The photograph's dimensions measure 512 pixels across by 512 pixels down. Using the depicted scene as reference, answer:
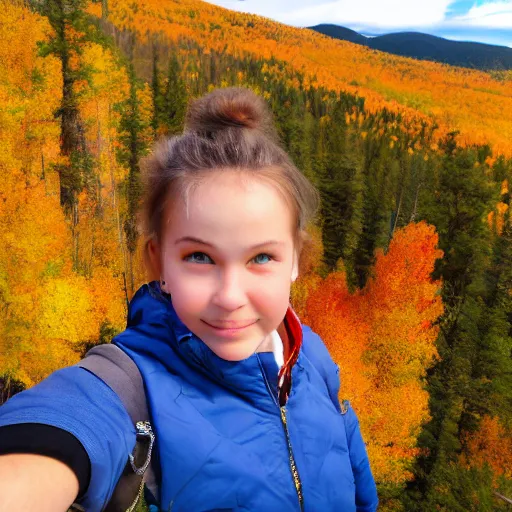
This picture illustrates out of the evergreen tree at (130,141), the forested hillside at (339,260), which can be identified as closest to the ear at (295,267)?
the forested hillside at (339,260)

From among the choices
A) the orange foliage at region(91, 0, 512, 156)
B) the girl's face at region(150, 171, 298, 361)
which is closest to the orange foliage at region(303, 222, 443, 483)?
the girl's face at region(150, 171, 298, 361)

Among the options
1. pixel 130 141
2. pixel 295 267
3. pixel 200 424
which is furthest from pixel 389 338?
pixel 200 424

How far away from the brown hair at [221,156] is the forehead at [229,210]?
37mm

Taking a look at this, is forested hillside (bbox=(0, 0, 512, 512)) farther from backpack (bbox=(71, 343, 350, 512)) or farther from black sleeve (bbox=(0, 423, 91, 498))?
black sleeve (bbox=(0, 423, 91, 498))

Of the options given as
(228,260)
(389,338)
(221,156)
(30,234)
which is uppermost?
(221,156)

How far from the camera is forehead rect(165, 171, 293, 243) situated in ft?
4.91

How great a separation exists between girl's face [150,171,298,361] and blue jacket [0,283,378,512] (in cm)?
12

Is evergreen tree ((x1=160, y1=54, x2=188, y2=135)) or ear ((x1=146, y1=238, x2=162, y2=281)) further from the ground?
ear ((x1=146, y1=238, x2=162, y2=281))

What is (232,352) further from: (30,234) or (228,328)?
(30,234)

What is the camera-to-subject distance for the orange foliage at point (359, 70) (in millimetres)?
85688

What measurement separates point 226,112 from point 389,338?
76.9 ft

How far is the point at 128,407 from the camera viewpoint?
4.56ft

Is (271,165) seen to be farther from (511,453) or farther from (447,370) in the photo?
(511,453)

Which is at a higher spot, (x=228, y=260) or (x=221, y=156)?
(x=221, y=156)
